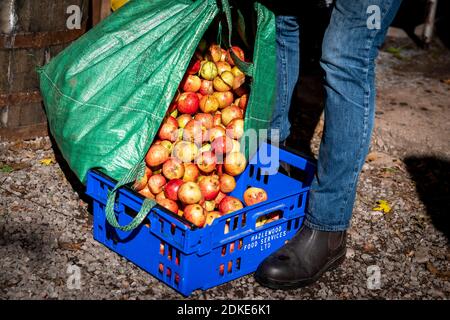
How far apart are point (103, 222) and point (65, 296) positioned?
1.54 ft

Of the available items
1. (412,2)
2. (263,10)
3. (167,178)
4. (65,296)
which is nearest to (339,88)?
(263,10)

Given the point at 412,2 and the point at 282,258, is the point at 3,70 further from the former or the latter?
the point at 412,2

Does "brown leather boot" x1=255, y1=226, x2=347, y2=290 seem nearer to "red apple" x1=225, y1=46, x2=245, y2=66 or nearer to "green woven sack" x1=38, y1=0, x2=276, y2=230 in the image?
"green woven sack" x1=38, y1=0, x2=276, y2=230

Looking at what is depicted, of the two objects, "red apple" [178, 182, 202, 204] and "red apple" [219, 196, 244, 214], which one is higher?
"red apple" [178, 182, 202, 204]

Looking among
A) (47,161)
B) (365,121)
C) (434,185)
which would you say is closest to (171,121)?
(47,161)

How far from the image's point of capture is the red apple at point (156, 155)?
11.1 feet

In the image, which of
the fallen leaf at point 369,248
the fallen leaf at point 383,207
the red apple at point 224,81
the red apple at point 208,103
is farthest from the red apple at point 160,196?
the fallen leaf at point 383,207

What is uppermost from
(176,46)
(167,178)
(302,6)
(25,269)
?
(302,6)

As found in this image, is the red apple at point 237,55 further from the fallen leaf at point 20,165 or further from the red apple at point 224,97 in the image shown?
the fallen leaf at point 20,165

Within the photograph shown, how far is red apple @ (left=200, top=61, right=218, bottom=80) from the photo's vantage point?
368 cm

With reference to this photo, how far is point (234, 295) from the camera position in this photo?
10.1 ft

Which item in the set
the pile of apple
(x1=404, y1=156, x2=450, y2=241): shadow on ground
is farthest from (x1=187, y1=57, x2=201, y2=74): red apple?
(x1=404, y1=156, x2=450, y2=241): shadow on ground

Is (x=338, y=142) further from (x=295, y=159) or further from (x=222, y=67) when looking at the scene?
(x=222, y=67)

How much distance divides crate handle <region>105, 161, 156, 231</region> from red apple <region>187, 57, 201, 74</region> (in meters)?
0.67
